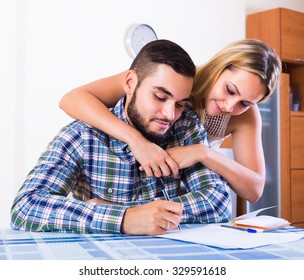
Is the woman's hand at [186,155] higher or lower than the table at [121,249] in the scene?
higher

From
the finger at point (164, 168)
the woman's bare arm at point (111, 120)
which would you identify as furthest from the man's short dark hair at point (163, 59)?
the finger at point (164, 168)

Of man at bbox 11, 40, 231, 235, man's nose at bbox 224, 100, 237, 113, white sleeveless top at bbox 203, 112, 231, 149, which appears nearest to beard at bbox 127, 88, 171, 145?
A: man at bbox 11, 40, 231, 235

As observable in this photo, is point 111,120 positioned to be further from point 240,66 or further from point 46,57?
point 46,57

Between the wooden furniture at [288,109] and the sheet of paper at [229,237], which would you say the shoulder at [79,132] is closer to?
the sheet of paper at [229,237]

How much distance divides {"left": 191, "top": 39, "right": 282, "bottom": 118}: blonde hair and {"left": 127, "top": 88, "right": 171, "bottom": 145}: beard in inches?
11.9

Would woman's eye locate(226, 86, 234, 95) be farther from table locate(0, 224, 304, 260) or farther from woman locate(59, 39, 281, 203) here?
table locate(0, 224, 304, 260)

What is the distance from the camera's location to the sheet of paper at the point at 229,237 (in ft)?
3.14

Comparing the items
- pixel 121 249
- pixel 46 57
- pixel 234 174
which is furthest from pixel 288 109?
pixel 121 249

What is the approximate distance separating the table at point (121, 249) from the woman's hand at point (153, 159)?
305 millimetres

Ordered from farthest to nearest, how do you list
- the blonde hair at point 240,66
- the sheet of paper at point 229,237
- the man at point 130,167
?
the blonde hair at point 240,66
the man at point 130,167
the sheet of paper at point 229,237

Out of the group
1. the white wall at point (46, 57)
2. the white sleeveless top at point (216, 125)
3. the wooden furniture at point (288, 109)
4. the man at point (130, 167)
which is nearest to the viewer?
the man at point (130, 167)

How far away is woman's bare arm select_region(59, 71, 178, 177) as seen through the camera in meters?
1.34

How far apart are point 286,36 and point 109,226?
3281 mm

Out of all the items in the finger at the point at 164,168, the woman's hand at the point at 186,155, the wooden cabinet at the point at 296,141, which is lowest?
A: the wooden cabinet at the point at 296,141
